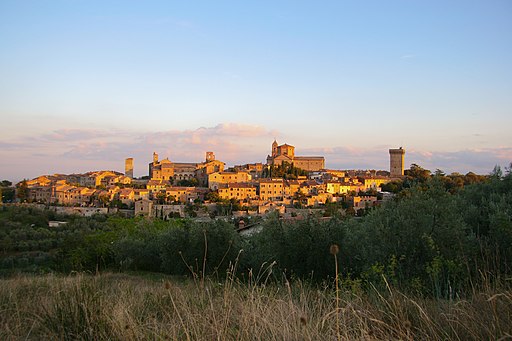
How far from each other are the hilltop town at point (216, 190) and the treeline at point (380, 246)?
3176 centimetres

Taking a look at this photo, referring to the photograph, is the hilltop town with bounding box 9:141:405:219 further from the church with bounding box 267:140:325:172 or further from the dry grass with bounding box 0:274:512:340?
the dry grass with bounding box 0:274:512:340

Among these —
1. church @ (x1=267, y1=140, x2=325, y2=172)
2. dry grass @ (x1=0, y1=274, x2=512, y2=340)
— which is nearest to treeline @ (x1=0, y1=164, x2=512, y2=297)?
dry grass @ (x1=0, y1=274, x2=512, y2=340)

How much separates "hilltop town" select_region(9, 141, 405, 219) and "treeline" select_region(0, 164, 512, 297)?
3176cm

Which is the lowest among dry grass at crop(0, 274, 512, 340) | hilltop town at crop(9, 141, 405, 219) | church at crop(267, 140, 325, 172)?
hilltop town at crop(9, 141, 405, 219)

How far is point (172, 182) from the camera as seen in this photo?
3366 inches

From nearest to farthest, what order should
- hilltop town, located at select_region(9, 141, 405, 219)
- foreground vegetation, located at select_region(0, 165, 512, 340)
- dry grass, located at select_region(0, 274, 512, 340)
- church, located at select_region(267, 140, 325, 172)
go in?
dry grass, located at select_region(0, 274, 512, 340) → foreground vegetation, located at select_region(0, 165, 512, 340) → hilltop town, located at select_region(9, 141, 405, 219) → church, located at select_region(267, 140, 325, 172)

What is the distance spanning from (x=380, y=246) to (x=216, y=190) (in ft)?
204

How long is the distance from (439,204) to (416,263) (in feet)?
5.25

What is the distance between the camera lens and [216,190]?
6981cm

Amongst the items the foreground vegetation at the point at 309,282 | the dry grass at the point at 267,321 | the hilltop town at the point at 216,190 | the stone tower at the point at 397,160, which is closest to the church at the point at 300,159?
the hilltop town at the point at 216,190

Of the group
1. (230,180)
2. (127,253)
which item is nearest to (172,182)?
A: (230,180)

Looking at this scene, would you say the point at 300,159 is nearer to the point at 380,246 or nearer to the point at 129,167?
the point at 129,167

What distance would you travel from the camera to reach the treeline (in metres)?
6.18

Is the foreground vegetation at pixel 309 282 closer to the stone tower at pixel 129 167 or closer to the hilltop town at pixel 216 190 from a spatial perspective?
the hilltop town at pixel 216 190
